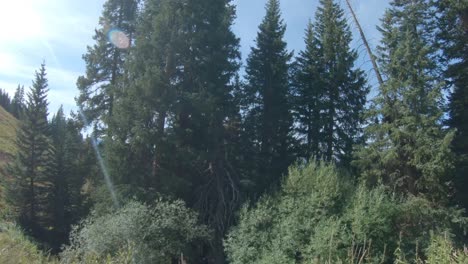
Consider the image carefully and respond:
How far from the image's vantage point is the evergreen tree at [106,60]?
26.9 m

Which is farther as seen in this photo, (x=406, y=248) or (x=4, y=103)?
(x=4, y=103)

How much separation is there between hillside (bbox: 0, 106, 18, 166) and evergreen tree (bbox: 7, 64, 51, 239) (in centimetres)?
747

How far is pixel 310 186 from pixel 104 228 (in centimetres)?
943

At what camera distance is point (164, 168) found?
21.6 m

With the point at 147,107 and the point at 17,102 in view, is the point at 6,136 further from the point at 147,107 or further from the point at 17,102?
the point at 147,107

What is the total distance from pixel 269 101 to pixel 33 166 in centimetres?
2018

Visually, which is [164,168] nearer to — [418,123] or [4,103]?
[418,123]

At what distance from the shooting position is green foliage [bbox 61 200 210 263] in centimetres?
1666

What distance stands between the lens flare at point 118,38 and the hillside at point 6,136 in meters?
18.4

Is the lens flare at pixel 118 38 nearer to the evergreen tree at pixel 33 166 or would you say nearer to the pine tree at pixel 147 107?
the pine tree at pixel 147 107

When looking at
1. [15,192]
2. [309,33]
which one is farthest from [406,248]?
[15,192]

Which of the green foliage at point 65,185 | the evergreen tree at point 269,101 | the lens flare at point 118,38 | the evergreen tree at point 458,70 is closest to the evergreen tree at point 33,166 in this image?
the green foliage at point 65,185

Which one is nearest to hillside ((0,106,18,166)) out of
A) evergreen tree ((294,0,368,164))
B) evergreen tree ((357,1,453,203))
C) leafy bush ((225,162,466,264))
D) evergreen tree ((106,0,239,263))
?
evergreen tree ((106,0,239,263))

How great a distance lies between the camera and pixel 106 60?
27672mm
